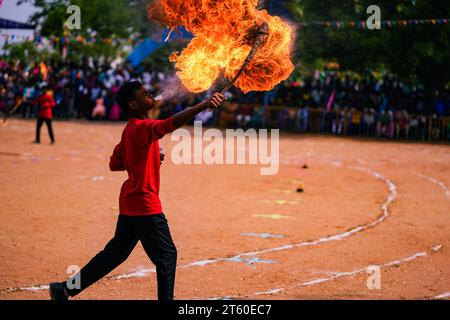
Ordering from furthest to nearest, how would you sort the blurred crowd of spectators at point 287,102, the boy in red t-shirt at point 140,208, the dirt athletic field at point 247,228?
the blurred crowd of spectators at point 287,102, the dirt athletic field at point 247,228, the boy in red t-shirt at point 140,208

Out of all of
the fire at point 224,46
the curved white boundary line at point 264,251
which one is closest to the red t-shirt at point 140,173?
the fire at point 224,46

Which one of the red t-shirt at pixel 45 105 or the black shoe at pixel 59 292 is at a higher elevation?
the red t-shirt at pixel 45 105

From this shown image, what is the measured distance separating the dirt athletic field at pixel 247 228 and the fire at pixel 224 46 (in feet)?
6.22

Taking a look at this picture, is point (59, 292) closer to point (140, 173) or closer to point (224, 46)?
point (140, 173)

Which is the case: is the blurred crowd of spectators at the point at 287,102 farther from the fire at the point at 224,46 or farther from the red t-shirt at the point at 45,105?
the fire at the point at 224,46

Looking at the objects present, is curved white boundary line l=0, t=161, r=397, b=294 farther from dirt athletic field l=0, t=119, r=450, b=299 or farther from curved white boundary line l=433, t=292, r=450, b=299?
curved white boundary line l=433, t=292, r=450, b=299

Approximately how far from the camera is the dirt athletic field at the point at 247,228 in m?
7.07

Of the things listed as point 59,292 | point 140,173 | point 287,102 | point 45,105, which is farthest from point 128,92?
point 287,102

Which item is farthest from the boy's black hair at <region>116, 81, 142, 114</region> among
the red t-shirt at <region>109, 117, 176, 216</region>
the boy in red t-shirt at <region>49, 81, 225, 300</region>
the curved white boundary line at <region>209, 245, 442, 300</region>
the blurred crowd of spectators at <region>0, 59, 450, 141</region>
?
the blurred crowd of spectators at <region>0, 59, 450, 141</region>

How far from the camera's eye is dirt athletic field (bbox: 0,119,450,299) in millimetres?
7070

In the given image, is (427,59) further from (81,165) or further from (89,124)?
(81,165)

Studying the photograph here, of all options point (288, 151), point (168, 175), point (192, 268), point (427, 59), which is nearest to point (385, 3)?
point (427, 59)

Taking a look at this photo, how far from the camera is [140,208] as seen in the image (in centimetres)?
554

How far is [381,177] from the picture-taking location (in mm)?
16406
